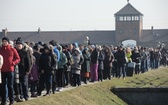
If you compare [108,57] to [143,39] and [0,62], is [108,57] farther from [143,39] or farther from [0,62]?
[143,39]

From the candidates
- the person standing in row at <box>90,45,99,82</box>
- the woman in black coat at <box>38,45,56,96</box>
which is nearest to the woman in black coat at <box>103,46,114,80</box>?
the person standing in row at <box>90,45,99,82</box>

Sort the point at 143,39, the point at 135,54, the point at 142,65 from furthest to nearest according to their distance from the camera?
1. the point at 143,39
2. the point at 142,65
3. the point at 135,54

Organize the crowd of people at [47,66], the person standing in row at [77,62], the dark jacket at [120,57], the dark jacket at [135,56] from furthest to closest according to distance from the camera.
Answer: the dark jacket at [135,56] → the dark jacket at [120,57] → the person standing in row at [77,62] → the crowd of people at [47,66]

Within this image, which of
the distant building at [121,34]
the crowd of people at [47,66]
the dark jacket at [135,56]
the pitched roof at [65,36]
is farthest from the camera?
the pitched roof at [65,36]

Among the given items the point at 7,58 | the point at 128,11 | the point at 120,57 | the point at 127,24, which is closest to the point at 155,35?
the point at 127,24

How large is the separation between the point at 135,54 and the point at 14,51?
15.8 m

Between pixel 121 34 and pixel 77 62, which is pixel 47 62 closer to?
pixel 77 62

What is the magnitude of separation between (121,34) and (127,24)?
227cm

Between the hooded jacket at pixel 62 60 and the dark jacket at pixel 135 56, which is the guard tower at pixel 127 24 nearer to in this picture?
the dark jacket at pixel 135 56

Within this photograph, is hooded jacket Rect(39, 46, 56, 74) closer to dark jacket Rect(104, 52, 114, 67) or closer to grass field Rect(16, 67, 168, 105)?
grass field Rect(16, 67, 168, 105)

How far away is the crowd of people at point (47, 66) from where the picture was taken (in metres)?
13.3

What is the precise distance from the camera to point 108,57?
2295 cm

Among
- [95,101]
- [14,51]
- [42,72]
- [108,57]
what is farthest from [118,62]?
[14,51]

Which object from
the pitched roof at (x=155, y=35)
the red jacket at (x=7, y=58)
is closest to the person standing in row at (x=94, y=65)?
the red jacket at (x=7, y=58)
